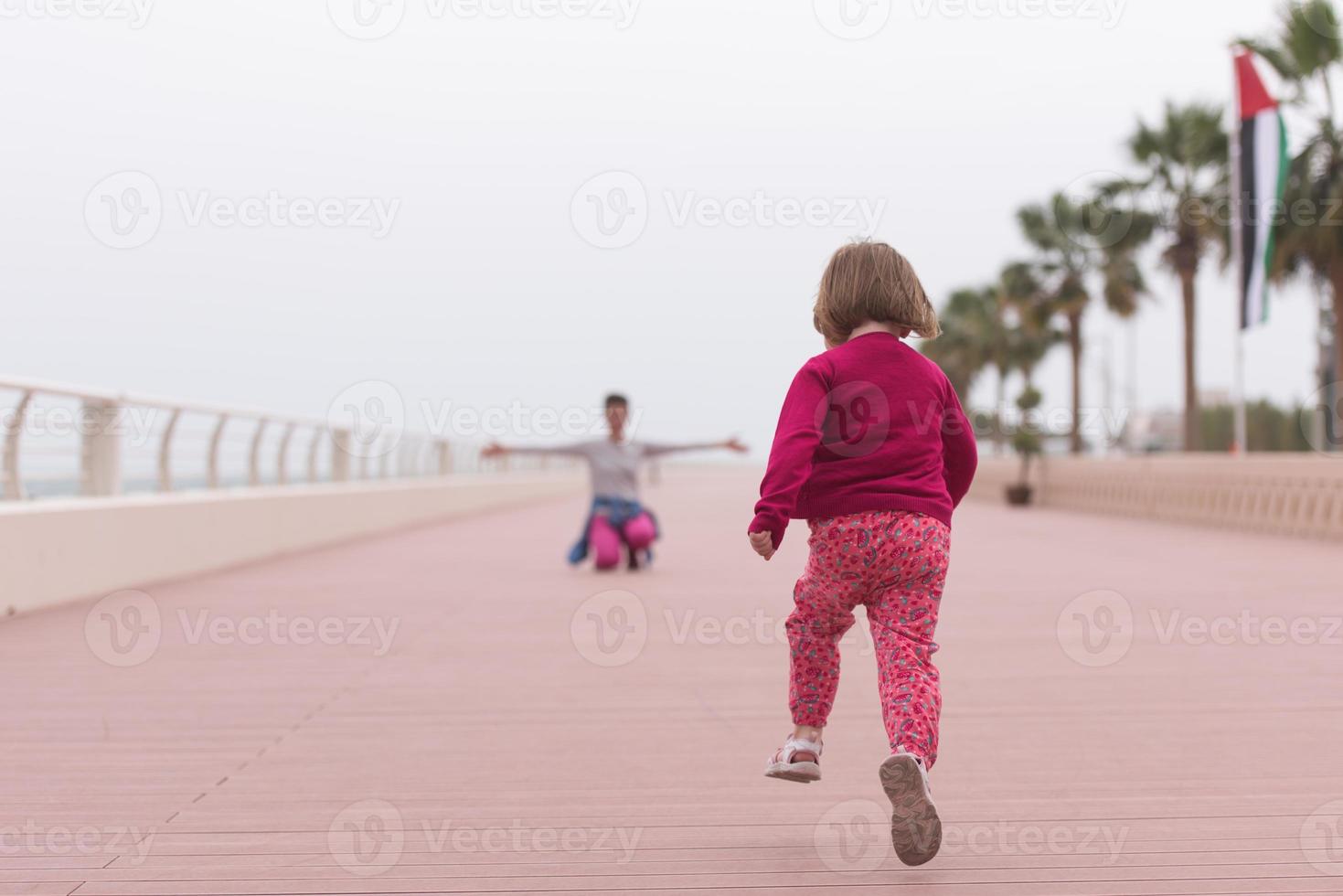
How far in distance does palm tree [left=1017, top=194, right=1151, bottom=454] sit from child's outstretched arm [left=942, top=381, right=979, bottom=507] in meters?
35.9

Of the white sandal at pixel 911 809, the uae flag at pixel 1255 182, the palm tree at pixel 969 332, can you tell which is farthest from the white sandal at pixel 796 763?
the palm tree at pixel 969 332

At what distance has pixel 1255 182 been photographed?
22.8 meters

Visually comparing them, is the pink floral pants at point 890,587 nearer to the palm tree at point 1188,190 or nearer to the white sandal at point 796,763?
the white sandal at point 796,763

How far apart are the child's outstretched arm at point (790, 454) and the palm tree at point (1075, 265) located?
3634 cm

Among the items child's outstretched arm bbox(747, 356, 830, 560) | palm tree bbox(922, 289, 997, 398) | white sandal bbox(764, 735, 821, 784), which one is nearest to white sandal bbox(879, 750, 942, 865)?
white sandal bbox(764, 735, 821, 784)

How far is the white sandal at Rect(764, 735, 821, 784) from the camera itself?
12.3 ft

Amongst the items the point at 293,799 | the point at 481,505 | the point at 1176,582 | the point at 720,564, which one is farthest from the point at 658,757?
the point at 481,505

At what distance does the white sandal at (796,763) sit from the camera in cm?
374

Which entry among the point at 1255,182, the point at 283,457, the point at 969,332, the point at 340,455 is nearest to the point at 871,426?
the point at 283,457

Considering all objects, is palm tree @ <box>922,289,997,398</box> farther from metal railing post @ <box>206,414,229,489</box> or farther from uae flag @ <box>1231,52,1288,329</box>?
metal railing post @ <box>206,414,229,489</box>

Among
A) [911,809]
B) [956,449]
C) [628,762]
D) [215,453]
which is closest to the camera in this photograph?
[911,809]

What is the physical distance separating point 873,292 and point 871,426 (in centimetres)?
35

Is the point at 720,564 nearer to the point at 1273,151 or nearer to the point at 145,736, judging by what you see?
the point at 145,736

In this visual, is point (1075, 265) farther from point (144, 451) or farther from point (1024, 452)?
point (144, 451)
